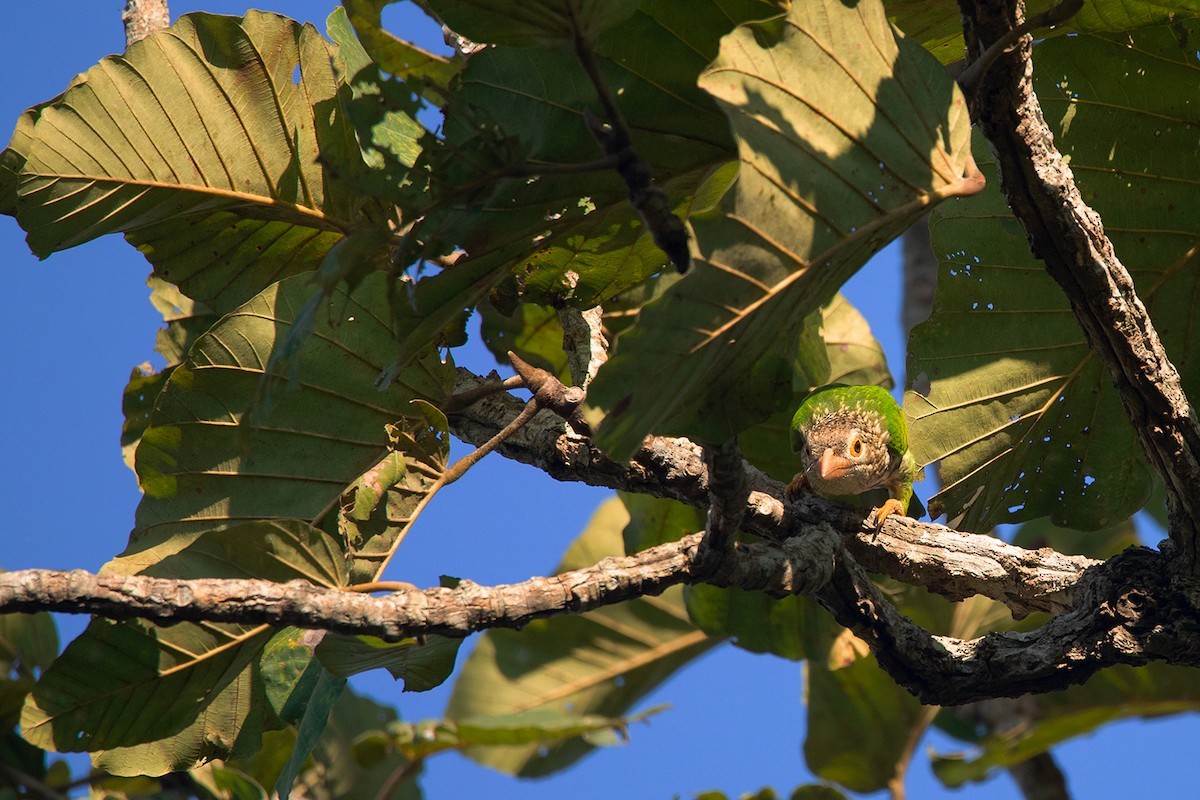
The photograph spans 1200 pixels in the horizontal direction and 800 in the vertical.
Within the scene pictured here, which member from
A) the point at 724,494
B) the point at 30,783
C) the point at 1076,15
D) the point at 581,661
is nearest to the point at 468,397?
the point at 724,494

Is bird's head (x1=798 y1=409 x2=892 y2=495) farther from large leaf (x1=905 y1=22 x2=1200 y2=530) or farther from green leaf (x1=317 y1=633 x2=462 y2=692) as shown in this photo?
green leaf (x1=317 y1=633 x2=462 y2=692)

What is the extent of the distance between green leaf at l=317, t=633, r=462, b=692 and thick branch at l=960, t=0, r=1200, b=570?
1168 millimetres

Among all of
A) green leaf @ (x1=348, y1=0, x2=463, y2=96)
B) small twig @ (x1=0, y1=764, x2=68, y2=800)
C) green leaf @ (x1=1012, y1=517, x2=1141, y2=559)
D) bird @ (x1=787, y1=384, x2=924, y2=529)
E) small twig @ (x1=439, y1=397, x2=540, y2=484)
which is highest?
green leaf @ (x1=1012, y1=517, x2=1141, y2=559)

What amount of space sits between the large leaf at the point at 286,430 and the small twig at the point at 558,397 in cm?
26

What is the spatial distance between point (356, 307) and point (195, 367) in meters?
0.37

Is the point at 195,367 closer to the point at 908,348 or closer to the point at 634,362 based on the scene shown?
the point at 634,362

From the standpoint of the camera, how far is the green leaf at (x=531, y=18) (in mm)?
1362

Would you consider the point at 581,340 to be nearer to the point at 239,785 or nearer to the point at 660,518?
the point at 660,518

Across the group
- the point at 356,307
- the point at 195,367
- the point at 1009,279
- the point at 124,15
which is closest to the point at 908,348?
the point at 1009,279

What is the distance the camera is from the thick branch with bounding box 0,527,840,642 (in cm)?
135

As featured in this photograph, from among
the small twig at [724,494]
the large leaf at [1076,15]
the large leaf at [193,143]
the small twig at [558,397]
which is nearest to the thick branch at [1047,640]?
the small twig at [724,494]

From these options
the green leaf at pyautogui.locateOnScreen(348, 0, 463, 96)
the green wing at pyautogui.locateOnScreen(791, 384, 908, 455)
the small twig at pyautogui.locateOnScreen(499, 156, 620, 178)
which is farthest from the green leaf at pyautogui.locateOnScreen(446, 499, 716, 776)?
the small twig at pyautogui.locateOnScreen(499, 156, 620, 178)

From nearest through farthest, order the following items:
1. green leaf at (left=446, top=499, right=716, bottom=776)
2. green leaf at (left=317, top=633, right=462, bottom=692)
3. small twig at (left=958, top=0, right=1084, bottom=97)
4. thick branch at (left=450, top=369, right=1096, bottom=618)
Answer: small twig at (left=958, top=0, right=1084, bottom=97) → green leaf at (left=317, top=633, right=462, bottom=692) → thick branch at (left=450, top=369, right=1096, bottom=618) → green leaf at (left=446, top=499, right=716, bottom=776)

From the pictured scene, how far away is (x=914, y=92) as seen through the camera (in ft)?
4.76
